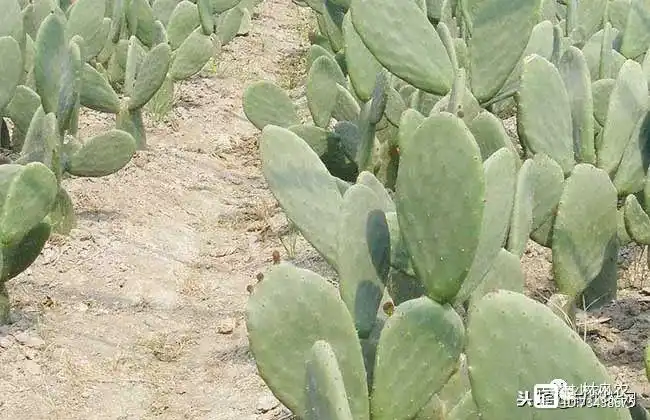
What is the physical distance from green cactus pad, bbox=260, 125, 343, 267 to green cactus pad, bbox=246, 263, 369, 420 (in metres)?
0.33

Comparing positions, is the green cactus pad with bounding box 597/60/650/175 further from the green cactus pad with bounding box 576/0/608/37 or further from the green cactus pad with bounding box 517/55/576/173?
the green cactus pad with bounding box 576/0/608/37

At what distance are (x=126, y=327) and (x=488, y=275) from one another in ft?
4.35

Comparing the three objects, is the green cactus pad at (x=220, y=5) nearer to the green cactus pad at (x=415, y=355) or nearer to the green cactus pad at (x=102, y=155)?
the green cactus pad at (x=102, y=155)

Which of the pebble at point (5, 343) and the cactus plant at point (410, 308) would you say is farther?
the pebble at point (5, 343)

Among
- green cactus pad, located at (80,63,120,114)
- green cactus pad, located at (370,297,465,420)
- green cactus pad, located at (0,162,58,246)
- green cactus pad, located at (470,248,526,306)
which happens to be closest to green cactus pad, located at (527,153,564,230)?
green cactus pad, located at (470,248,526,306)

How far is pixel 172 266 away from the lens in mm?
3033

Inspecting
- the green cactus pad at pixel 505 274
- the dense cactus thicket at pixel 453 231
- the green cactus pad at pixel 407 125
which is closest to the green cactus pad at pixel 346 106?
the dense cactus thicket at pixel 453 231

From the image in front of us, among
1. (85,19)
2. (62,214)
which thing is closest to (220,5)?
(85,19)

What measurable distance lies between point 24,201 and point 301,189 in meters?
0.88

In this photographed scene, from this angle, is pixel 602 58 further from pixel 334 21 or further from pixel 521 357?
pixel 521 357

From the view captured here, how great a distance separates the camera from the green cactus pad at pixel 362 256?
146cm

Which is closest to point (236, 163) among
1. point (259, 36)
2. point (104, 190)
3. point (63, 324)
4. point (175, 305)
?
point (104, 190)

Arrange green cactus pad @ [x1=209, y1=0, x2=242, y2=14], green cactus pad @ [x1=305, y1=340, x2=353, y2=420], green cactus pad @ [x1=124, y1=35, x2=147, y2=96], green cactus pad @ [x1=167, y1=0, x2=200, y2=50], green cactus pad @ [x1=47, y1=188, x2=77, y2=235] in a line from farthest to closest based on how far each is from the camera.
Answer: green cactus pad @ [x1=209, y1=0, x2=242, y2=14] → green cactus pad @ [x1=167, y1=0, x2=200, y2=50] → green cactus pad @ [x1=124, y1=35, x2=147, y2=96] → green cactus pad @ [x1=47, y1=188, x2=77, y2=235] → green cactus pad @ [x1=305, y1=340, x2=353, y2=420]

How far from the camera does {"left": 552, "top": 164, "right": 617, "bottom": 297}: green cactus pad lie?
Result: 184 cm
